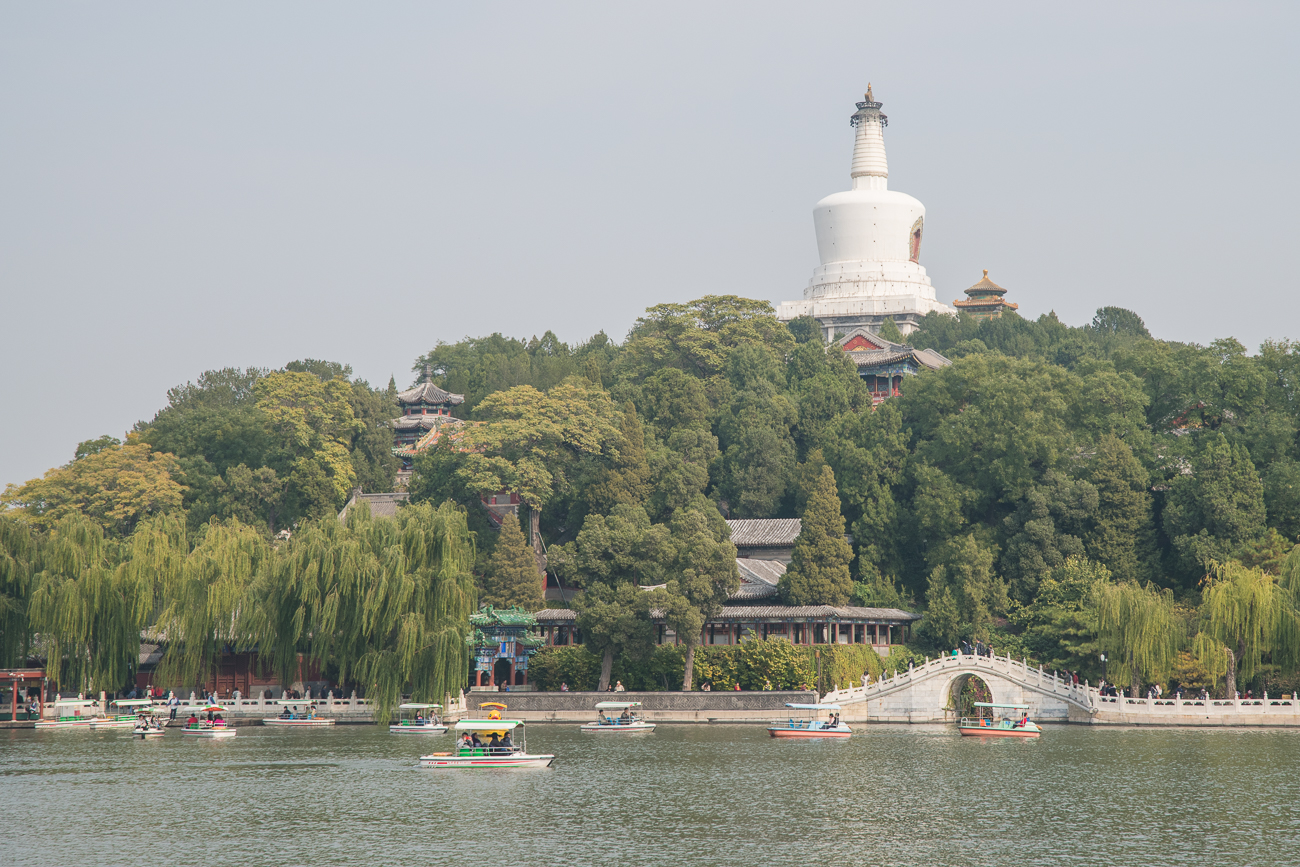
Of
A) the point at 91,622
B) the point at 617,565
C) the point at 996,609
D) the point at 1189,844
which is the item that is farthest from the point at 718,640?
the point at 1189,844

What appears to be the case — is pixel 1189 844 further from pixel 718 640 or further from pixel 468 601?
pixel 718 640

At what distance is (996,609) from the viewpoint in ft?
189

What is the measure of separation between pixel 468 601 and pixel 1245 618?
24485 millimetres

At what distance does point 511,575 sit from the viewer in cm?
6103

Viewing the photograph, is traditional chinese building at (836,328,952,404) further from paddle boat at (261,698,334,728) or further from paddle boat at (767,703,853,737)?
paddle boat at (261,698,334,728)

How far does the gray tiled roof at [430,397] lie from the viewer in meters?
87.1

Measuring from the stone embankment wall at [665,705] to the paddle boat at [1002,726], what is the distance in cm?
600

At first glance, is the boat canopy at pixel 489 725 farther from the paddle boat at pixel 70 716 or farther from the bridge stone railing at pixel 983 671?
the bridge stone railing at pixel 983 671

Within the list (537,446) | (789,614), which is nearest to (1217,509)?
(789,614)

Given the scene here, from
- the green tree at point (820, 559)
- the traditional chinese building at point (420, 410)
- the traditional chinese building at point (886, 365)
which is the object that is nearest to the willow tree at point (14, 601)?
the green tree at point (820, 559)

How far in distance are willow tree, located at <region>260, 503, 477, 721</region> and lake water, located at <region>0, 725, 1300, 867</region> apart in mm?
2908

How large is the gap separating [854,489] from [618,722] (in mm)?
17920

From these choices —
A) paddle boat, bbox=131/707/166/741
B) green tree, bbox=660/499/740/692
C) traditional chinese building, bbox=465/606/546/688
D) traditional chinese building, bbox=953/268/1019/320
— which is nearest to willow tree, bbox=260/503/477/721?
paddle boat, bbox=131/707/166/741

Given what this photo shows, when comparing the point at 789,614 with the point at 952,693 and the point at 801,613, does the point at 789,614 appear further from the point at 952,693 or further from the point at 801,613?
the point at 952,693
